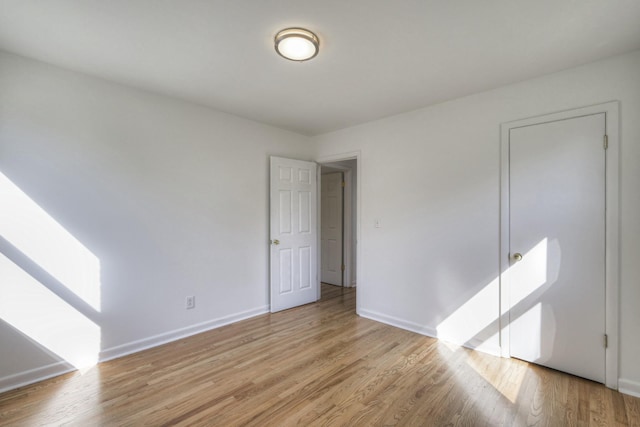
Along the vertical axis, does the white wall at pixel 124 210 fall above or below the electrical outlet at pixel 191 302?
above

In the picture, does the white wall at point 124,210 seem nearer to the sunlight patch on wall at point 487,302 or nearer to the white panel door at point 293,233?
the white panel door at point 293,233

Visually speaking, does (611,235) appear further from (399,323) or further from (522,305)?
(399,323)

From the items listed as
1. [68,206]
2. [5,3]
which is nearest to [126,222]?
[68,206]

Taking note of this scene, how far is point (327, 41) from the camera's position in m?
1.97

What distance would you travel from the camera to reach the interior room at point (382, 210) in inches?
73.7

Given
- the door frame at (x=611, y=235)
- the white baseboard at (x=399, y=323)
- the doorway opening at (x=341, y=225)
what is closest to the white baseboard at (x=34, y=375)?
the white baseboard at (x=399, y=323)

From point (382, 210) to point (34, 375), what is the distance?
11.3 ft

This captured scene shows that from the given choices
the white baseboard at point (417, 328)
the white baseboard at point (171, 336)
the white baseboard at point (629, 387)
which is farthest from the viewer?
the white baseboard at point (417, 328)

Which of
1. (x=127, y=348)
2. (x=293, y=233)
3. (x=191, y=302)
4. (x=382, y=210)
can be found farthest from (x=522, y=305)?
(x=127, y=348)

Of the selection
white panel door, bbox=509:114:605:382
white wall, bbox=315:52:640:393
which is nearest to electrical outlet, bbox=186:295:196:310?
white wall, bbox=315:52:640:393

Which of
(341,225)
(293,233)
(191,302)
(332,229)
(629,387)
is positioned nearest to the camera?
(629,387)

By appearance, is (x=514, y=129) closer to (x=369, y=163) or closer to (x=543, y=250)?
(x=543, y=250)

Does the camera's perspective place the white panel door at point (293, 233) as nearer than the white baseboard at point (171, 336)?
No

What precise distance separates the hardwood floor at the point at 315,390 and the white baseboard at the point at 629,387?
57mm
